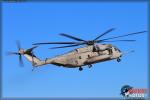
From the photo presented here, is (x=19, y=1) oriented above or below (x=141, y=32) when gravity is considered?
above

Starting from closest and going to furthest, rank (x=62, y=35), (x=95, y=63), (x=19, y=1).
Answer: (x=19, y=1) → (x=62, y=35) → (x=95, y=63)

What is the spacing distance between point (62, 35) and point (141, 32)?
13.6m

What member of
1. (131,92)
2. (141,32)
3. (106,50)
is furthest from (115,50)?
(131,92)

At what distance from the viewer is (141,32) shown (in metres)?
70.6

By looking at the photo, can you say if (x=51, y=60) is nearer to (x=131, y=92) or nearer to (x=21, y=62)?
(x=21, y=62)

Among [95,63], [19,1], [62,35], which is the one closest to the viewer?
[19,1]

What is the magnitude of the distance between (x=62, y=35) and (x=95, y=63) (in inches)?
367

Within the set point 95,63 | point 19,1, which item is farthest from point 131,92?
point 19,1

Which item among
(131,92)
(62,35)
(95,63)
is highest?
(62,35)

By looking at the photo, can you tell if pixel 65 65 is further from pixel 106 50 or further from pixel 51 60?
pixel 106 50

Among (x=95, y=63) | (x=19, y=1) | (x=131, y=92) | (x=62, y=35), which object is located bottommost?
(x=131, y=92)

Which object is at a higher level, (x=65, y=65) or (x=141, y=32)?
(x=141, y=32)

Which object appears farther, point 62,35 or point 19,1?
point 62,35

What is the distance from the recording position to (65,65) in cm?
7394
